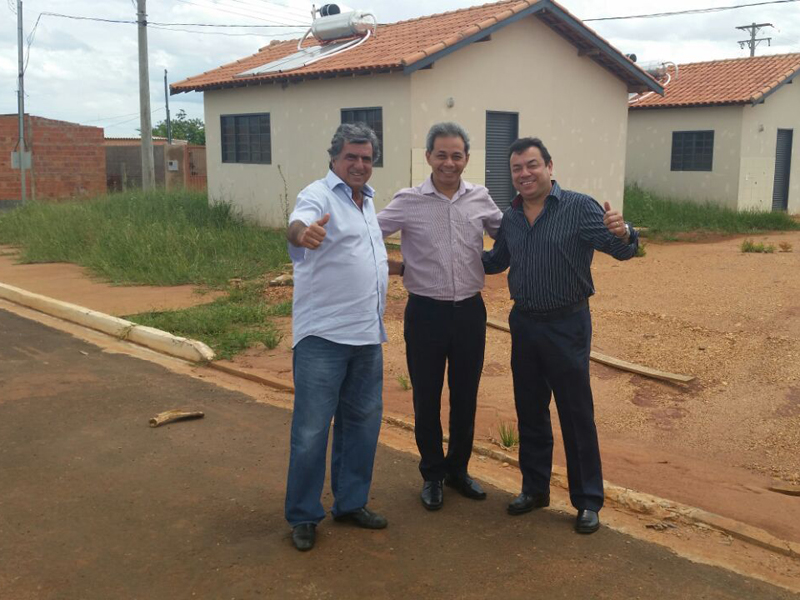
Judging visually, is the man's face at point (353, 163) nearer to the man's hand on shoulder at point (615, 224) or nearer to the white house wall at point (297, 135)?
the man's hand on shoulder at point (615, 224)

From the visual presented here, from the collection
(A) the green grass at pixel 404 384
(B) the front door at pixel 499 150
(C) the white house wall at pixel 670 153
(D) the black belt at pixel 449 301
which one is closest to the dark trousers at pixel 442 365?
(D) the black belt at pixel 449 301

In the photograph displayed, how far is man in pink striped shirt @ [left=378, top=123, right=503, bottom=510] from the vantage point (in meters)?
4.19

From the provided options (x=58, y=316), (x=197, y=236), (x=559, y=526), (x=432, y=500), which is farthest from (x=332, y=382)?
(x=197, y=236)

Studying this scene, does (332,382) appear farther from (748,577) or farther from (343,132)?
(748,577)

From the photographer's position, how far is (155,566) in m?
3.69

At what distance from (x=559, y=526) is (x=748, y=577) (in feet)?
2.84

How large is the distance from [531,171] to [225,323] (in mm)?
5518

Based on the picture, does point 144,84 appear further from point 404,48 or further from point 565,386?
point 565,386

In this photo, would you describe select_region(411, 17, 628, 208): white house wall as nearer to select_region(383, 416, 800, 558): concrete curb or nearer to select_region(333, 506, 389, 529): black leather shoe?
select_region(383, 416, 800, 558): concrete curb

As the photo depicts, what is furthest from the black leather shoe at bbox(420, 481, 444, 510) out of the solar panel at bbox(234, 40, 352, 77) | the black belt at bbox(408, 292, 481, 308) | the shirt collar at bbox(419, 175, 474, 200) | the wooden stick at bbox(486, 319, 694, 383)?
the solar panel at bbox(234, 40, 352, 77)

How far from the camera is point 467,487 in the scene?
4.48 m

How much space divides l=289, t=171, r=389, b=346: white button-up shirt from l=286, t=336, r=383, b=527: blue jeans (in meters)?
0.08

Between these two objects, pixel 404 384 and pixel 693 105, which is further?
pixel 693 105

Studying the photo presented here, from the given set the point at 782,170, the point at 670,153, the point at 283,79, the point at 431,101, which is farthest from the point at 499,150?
the point at 782,170
